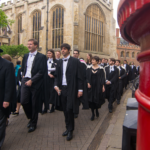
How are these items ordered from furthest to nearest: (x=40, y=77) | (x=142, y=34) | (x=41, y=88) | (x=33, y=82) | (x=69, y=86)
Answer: (x=41, y=88), (x=40, y=77), (x=33, y=82), (x=69, y=86), (x=142, y=34)

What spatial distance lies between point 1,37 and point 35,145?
1108 inches

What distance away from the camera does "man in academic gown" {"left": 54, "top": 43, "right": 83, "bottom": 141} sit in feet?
11.7

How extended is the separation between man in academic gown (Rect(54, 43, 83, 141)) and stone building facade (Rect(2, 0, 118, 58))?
21926 mm

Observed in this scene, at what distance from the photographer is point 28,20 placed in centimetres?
3119

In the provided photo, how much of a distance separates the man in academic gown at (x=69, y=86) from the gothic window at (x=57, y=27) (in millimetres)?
24104

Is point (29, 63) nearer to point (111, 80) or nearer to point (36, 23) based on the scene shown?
point (111, 80)

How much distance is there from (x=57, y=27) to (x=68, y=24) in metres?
2.63

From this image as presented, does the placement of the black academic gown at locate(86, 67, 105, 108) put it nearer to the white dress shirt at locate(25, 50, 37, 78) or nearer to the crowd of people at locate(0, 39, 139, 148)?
the crowd of people at locate(0, 39, 139, 148)

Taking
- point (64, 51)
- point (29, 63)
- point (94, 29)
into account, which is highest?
point (94, 29)

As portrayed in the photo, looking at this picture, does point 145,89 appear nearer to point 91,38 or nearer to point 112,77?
point 112,77

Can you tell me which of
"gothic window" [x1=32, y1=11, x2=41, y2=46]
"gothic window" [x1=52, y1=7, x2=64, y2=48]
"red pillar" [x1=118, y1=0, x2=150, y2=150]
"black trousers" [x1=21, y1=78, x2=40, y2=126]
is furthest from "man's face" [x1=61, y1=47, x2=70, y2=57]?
"gothic window" [x1=32, y1=11, x2=41, y2=46]

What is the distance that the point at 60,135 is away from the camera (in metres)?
3.83

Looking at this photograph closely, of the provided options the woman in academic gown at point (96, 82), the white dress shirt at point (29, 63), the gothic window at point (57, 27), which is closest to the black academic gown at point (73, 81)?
the white dress shirt at point (29, 63)

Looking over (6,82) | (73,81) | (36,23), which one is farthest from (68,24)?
(6,82)
